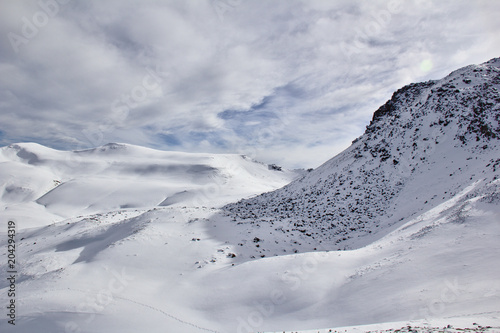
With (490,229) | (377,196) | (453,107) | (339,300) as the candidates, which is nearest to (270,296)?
(339,300)

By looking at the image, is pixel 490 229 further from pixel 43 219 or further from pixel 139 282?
pixel 43 219

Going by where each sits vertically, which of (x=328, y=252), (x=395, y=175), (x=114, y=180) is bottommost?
(x=328, y=252)

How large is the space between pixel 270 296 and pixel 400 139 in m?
31.2

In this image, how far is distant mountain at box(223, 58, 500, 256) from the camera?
2266 cm

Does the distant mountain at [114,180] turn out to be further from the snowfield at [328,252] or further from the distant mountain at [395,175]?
the distant mountain at [395,175]

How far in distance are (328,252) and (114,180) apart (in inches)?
3229

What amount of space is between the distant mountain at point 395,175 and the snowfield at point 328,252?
185 mm

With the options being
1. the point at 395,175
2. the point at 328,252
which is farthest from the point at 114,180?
the point at 328,252

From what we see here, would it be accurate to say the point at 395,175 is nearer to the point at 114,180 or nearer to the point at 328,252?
the point at 328,252

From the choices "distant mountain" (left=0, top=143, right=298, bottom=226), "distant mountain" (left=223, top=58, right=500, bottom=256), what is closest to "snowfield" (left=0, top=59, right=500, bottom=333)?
"distant mountain" (left=223, top=58, right=500, bottom=256)

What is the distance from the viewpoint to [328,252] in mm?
16672

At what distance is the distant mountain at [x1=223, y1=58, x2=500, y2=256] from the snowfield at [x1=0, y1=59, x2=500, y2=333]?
185mm

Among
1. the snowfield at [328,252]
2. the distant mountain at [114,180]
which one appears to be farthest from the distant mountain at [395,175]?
the distant mountain at [114,180]

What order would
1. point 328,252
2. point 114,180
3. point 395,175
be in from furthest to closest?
point 114,180
point 395,175
point 328,252
